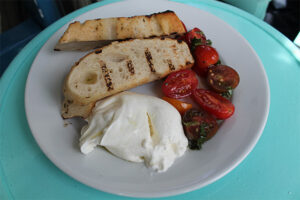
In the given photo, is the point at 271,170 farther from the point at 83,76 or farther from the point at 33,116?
the point at 33,116

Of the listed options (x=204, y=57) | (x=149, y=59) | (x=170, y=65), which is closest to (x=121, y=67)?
(x=149, y=59)

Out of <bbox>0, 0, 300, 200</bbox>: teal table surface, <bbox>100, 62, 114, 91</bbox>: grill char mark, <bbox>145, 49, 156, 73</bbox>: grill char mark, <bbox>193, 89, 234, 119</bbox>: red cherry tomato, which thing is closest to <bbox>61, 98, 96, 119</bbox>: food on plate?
<bbox>100, 62, 114, 91</bbox>: grill char mark

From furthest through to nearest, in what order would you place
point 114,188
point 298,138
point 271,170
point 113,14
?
point 113,14
point 298,138
point 271,170
point 114,188

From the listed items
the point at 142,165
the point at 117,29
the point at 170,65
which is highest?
the point at 117,29

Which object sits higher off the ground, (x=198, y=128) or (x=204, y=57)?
(x=204, y=57)

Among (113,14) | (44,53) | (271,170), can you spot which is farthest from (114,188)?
(113,14)

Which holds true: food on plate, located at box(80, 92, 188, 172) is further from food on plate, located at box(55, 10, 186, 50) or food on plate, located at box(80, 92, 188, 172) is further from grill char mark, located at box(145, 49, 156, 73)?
food on plate, located at box(55, 10, 186, 50)

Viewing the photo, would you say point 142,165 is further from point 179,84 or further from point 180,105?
point 179,84

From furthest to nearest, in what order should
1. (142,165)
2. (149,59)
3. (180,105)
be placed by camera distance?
(149,59), (180,105), (142,165)

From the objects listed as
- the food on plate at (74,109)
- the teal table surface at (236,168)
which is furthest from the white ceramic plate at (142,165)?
the teal table surface at (236,168)
